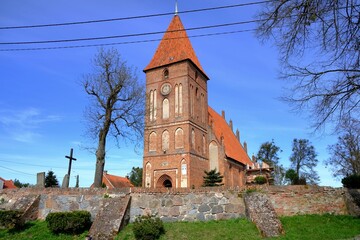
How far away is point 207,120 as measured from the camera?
31969 millimetres

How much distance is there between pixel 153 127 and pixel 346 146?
20.9m

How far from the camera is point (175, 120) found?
1110 inches

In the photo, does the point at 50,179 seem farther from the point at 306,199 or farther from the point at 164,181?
the point at 306,199

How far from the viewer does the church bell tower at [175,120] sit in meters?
27.0

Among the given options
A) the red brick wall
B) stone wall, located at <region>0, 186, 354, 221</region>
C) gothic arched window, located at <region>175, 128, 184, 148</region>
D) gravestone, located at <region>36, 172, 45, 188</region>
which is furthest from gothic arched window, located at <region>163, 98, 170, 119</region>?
stone wall, located at <region>0, 186, 354, 221</region>

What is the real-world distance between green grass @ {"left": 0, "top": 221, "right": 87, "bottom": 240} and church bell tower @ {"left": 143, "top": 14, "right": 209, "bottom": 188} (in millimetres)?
13992

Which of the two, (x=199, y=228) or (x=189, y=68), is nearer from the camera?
(x=199, y=228)

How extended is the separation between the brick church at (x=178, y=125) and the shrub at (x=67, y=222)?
13911 mm

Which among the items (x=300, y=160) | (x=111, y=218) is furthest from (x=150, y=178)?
(x=300, y=160)

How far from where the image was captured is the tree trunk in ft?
58.1

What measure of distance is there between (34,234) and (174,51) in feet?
72.5

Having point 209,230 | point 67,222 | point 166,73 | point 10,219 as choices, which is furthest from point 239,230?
point 166,73

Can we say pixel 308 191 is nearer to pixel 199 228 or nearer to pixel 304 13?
pixel 199 228

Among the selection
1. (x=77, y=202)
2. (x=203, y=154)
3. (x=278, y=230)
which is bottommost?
(x=278, y=230)
